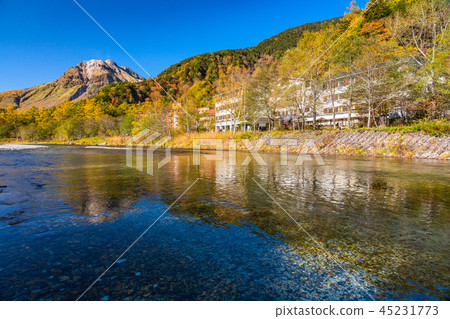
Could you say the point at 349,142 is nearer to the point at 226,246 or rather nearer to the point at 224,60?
the point at 226,246

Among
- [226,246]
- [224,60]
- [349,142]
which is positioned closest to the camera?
[226,246]

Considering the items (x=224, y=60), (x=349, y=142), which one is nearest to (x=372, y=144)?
(x=349, y=142)

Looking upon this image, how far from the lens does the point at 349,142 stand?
30.9 meters

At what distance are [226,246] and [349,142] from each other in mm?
31094

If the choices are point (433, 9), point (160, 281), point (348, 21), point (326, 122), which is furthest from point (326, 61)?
point (160, 281)

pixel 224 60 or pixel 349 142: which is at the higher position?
pixel 224 60

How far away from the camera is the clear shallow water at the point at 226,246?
10.1ft

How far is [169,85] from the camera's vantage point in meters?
154

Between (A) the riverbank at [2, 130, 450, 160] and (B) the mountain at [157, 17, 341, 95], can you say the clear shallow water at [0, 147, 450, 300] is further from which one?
(B) the mountain at [157, 17, 341, 95]

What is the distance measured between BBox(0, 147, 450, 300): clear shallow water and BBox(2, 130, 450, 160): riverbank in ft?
66.9

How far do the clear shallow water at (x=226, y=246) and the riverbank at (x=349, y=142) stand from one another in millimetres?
20387

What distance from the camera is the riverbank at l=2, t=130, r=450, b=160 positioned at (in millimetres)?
24172

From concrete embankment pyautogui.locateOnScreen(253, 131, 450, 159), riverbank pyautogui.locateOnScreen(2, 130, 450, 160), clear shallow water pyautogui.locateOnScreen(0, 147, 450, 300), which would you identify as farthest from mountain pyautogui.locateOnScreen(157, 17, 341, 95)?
clear shallow water pyautogui.locateOnScreen(0, 147, 450, 300)
